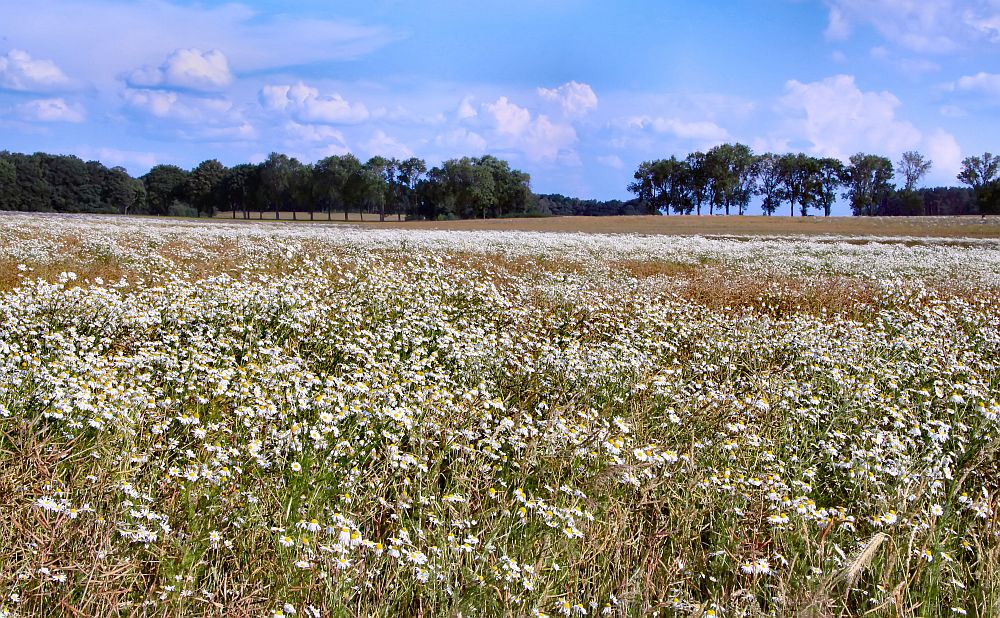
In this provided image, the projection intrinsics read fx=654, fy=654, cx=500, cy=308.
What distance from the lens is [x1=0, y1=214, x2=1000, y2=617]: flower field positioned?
337 centimetres

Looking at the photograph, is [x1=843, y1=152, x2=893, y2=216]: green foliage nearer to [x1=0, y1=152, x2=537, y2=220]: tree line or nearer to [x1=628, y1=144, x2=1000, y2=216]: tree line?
[x1=628, y1=144, x2=1000, y2=216]: tree line

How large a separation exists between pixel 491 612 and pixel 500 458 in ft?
5.10

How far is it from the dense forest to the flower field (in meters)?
109

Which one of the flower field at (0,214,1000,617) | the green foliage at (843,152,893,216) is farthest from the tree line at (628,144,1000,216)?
the flower field at (0,214,1000,617)

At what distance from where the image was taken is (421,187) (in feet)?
399

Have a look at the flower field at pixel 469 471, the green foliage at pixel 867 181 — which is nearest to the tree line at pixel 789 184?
the green foliage at pixel 867 181

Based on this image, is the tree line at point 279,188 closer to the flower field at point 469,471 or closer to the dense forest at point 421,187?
the dense forest at point 421,187

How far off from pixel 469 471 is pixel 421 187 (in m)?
120

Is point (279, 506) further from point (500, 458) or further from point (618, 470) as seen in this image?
point (618, 470)

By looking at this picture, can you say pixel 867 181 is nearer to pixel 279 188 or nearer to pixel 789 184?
pixel 789 184

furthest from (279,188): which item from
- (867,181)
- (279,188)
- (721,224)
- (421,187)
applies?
(867,181)

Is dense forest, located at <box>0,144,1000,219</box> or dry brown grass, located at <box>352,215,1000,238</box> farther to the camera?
dense forest, located at <box>0,144,1000,219</box>

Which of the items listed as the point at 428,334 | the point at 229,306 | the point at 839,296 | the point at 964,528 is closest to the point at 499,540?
the point at 964,528

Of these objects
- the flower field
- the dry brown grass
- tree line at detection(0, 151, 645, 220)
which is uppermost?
tree line at detection(0, 151, 645, 220)
